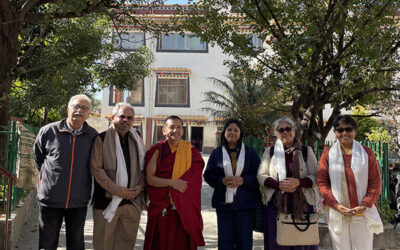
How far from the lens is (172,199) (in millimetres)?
3781

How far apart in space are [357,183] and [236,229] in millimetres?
1374

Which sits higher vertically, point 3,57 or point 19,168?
point 3,57

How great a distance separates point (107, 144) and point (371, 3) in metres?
A: 5.29

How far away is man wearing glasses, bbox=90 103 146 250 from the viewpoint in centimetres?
361

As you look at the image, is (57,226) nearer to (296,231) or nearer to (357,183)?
(296,231)

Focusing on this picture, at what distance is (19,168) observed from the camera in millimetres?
4855

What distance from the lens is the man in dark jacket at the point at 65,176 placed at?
11.2 ft

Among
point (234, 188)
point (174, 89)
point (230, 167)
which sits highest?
point (174, 89)

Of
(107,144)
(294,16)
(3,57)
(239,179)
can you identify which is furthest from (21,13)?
(294,16)

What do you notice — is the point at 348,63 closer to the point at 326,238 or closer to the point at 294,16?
the point at 294,16

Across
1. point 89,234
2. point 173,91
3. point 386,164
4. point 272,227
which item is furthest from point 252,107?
point 173,91

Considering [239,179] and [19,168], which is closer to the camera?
[239,179]

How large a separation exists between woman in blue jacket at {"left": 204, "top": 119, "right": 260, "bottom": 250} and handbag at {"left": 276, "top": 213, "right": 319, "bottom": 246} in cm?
41

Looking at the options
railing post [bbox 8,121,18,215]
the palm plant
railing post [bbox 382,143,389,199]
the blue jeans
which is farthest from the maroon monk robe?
the palm plant
